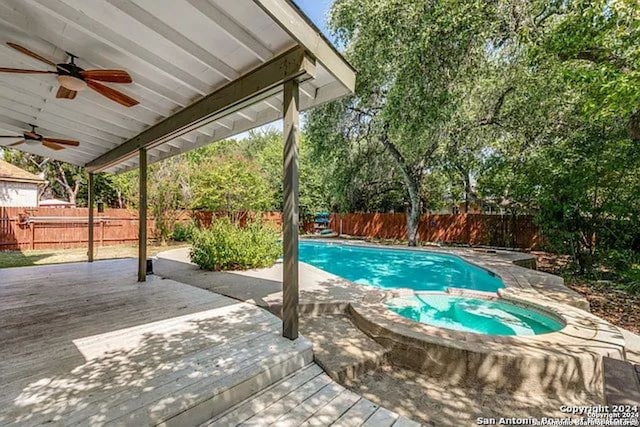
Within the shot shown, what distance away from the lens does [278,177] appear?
62.5 feet

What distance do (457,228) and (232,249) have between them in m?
10.4

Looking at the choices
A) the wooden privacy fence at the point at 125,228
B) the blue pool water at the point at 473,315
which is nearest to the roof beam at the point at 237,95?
the blue pool water at the point at 473,315

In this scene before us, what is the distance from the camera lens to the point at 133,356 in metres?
2.63

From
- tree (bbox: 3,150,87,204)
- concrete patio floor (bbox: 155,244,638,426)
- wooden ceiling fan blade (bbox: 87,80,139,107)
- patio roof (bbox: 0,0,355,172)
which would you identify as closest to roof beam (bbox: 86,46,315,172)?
patio roof (bbox: 0,0,355,172)

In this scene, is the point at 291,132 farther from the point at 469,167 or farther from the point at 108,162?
the point at 469,167

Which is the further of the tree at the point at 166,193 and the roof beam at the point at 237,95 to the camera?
the tree at the point at 166,193

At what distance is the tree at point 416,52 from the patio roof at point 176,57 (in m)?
5.08

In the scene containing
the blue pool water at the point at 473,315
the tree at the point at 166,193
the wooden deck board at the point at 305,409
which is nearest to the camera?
the wooden deck board at the point at 305,409

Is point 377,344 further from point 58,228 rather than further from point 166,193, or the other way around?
point 58,228

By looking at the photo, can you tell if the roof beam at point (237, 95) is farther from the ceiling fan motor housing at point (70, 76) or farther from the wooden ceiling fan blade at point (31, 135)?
the wooden ceiling fan blade at point (31, 135)

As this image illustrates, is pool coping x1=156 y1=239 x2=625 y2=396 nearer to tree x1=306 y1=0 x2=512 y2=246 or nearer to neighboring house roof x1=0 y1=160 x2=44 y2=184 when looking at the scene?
tree x1=306 y1=0 x2=512 y2=246

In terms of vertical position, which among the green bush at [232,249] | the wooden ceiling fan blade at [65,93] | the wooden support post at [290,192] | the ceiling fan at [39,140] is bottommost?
the green bush at [232,249]

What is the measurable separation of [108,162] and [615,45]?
30.1 feet

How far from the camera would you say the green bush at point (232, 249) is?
682cm
